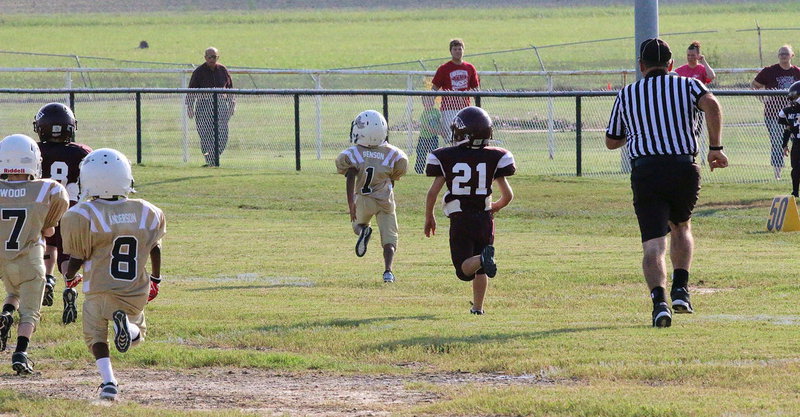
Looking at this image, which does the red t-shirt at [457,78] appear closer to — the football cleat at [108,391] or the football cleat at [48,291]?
the football cleat at [48,291]

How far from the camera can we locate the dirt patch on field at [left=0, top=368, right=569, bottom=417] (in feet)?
23.9

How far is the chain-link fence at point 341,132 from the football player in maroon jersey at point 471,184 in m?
9.48

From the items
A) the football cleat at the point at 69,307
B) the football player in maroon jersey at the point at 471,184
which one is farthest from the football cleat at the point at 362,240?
the football cleat at the point at 69,307

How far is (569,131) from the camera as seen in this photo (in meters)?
23.4

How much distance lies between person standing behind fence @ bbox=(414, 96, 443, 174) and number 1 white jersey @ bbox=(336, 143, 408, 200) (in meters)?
8.61

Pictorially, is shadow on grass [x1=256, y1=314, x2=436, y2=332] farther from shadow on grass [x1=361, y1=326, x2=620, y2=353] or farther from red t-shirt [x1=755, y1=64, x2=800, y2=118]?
red t-shirt [x1=755, y1=64, x2=800, y2=118]

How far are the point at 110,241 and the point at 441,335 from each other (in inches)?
89.8

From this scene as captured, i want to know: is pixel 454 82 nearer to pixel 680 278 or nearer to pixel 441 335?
pixel 680 278

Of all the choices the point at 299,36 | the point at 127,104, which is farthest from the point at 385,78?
the point at 299,36

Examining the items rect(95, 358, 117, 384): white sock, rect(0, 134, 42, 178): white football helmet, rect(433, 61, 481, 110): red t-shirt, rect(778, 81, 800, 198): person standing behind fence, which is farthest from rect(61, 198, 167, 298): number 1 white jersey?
rect(433, 61, 481, 110): red t-shirt

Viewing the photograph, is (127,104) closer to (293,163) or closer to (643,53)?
(293,163)

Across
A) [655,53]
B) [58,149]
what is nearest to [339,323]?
[58,149]

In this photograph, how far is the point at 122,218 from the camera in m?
7.66

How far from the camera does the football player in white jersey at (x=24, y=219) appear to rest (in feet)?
27.9
